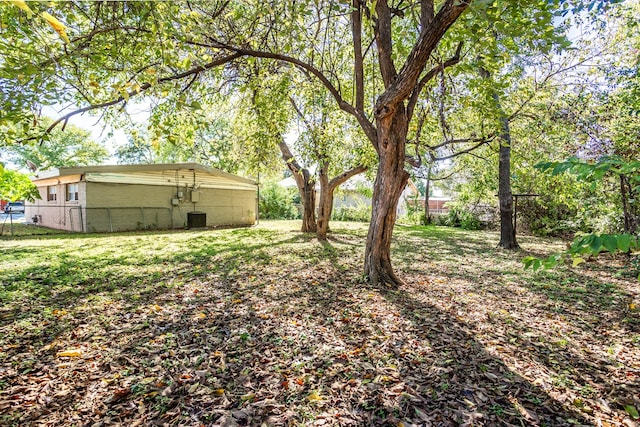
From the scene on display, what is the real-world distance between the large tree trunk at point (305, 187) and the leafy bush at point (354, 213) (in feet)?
32.1

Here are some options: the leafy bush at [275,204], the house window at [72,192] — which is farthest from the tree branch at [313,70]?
the leafy bush at [275,204]

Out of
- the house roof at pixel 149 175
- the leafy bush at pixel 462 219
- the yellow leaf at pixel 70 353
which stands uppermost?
the house roof at pixel 149 175

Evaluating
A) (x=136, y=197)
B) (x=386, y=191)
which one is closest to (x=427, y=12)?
(x=386, y=191)

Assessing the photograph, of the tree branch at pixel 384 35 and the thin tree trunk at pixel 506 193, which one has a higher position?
the tree branch at pixel 384 35

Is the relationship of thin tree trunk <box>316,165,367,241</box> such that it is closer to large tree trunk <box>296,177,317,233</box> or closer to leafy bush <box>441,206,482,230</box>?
large tree trunk <box>296,177,317,233</box>

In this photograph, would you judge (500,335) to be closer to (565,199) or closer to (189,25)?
(189,25)

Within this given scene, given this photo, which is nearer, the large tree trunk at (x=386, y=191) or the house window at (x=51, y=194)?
the large tree trunk at (x=386, y=191)

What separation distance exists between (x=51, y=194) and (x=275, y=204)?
13428 mm

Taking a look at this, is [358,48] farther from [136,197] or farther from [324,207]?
[136,197]

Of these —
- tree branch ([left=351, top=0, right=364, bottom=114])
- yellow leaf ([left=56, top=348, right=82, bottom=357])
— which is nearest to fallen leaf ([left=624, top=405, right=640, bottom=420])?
yellow leaf ([left=56, top=348, right=82, bottom=357])

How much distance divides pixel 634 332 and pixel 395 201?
3.02 m

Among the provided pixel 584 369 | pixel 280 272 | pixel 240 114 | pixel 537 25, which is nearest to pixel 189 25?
pixel 537 25

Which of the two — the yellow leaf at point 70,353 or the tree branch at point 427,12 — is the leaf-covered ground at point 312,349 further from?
the tree branch at point 427,12

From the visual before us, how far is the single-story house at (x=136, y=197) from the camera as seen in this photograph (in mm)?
11742
